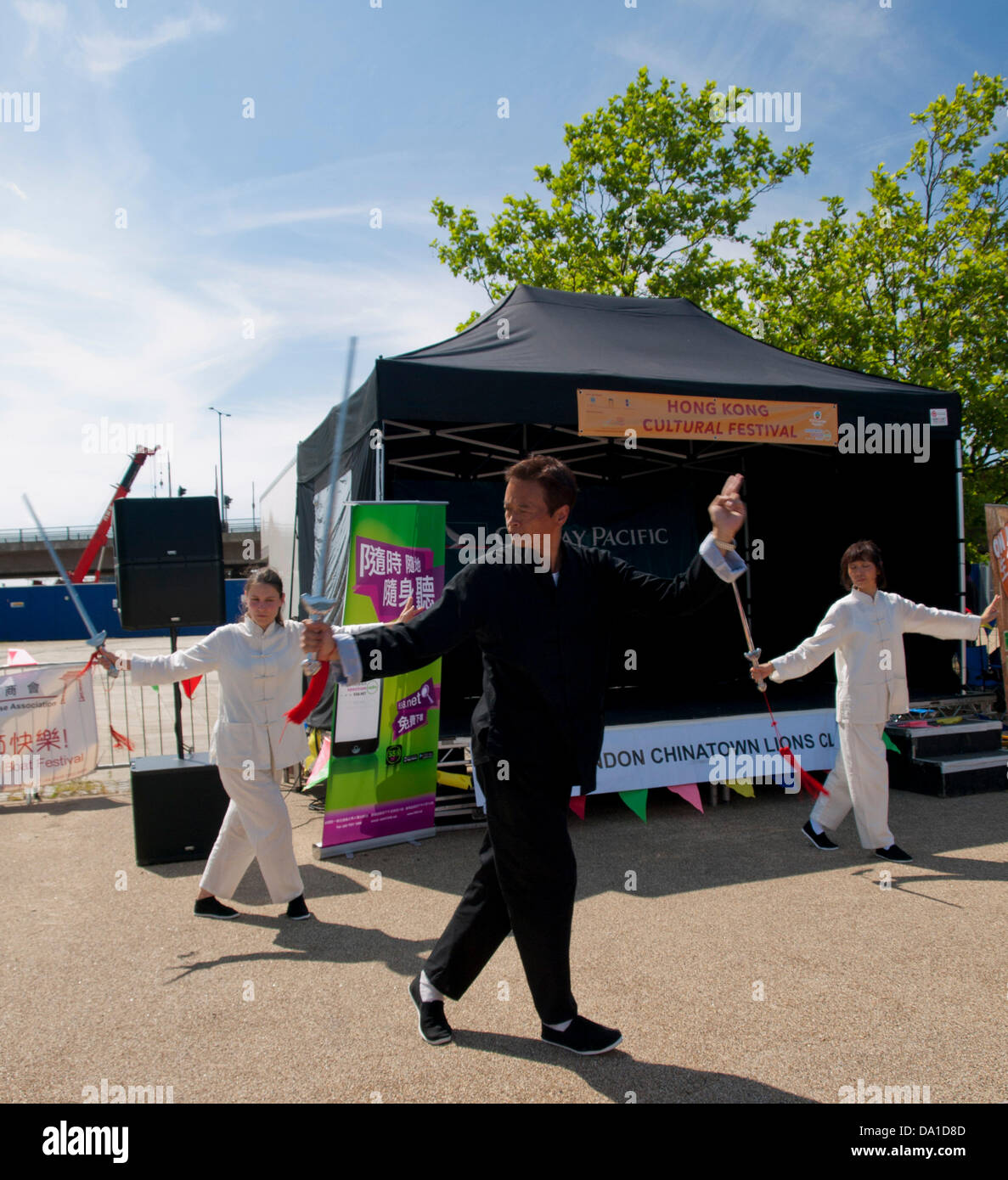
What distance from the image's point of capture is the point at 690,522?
10.2 meters

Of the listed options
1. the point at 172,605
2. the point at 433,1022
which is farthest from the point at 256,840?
the point at 172,605

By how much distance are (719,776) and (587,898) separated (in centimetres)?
233

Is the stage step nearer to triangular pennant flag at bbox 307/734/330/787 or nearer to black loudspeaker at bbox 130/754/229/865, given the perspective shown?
triangular pennant flag at bbox 307/734/330/787

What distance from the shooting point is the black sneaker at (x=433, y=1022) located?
3.03 m

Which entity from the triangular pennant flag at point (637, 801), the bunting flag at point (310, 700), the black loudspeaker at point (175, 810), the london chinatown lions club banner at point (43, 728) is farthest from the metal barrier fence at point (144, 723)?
the bunting flag at point (310, 700)

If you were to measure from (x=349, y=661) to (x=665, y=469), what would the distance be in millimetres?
8357

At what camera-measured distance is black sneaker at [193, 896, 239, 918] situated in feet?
14.6

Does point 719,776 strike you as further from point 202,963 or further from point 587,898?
point 202,963

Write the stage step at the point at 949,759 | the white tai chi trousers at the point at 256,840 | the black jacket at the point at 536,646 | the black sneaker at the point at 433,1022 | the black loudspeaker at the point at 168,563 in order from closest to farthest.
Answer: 1. the black jacket at the point at 536,646
2. the black sneaker at the point at 433,1022
3. the white tai chi trousers at the point at 256,840
4. the black loudspeaker at the point at 168,563
5. the stage step at the point at 949,759

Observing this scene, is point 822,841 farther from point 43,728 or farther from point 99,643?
point 43,728

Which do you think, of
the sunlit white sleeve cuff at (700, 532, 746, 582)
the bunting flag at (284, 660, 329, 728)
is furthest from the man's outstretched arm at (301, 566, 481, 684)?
the sunlit white sleeve cuff at (700, 532, 746, 582)

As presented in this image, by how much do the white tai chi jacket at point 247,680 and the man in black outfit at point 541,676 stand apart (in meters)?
1.89

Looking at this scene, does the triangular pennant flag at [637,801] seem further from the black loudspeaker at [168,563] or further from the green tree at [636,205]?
the green tree at [636,205]
